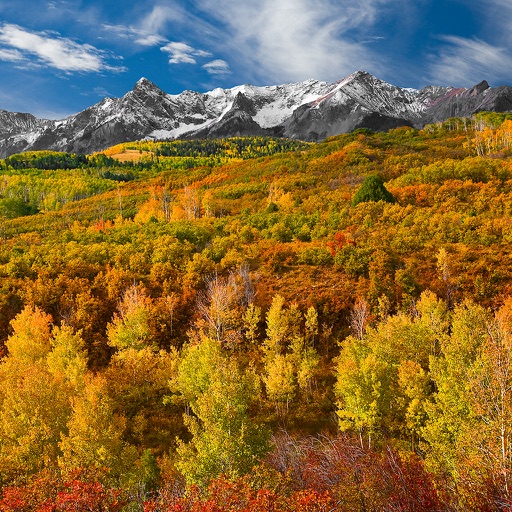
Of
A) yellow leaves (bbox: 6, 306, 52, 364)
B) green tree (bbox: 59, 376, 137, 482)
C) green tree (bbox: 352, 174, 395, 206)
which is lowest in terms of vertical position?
green tree (bbox: 59, 376, 137, 482)

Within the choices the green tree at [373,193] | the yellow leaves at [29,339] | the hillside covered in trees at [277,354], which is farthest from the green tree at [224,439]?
the green tree at [373,193]

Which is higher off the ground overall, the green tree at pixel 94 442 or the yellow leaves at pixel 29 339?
the yellow leaves at pixel 29 339

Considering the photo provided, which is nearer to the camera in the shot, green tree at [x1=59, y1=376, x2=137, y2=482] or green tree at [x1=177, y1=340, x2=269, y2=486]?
green tree at [x1=177, y1=340, x2=269, y2=486]

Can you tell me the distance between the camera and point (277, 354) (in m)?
38.1

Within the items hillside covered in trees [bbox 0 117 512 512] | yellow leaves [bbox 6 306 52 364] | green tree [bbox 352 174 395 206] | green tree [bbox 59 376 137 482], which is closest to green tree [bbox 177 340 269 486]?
hillside covered in trees [bbox 0 117 512 512]

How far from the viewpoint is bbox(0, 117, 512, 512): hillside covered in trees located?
52.1 feet

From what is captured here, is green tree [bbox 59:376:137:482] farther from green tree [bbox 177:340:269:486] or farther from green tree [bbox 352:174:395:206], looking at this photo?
green tree [bbox 352:174:395:206]

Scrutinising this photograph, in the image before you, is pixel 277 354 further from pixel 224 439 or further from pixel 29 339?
pixel 29 339

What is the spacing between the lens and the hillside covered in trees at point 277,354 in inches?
626

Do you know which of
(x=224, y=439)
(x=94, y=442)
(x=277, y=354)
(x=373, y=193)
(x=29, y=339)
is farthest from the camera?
(x=373, y=193)

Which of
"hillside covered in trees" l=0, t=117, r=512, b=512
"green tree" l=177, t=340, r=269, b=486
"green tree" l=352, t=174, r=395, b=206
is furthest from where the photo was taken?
"green tree" l=352, t=174, r=395, b=206

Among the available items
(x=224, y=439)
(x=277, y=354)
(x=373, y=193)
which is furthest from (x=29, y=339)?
(x=373, y=193)

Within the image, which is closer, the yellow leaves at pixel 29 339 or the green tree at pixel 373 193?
the yellow leaves at pixel 29 339

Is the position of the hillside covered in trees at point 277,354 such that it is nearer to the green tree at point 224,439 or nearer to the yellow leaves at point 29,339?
the green tree at point 224,439
